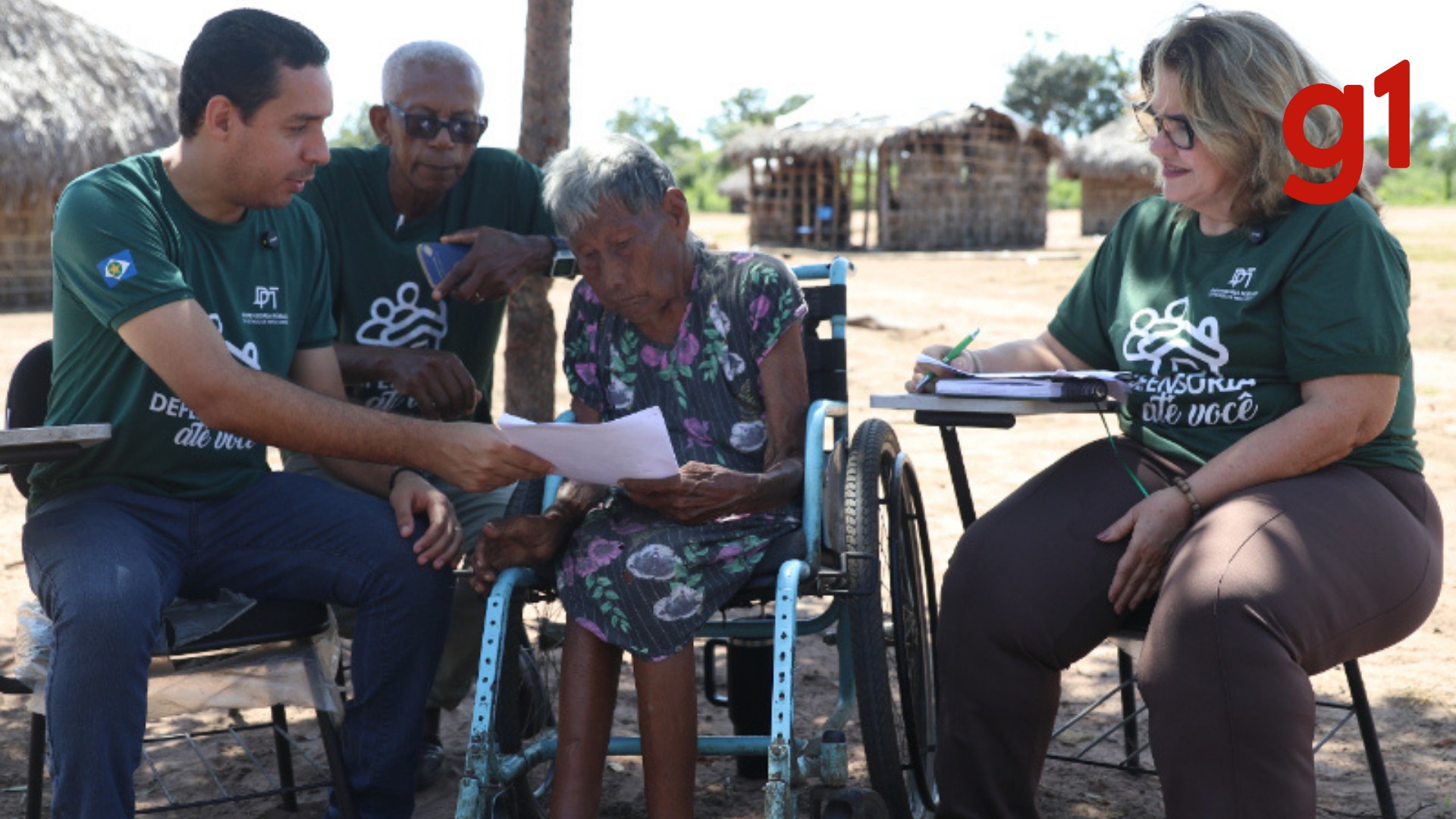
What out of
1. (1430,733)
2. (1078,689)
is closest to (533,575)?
(1078,689)

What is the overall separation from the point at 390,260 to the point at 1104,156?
28.4 m

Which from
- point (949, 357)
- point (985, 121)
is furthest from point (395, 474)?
point (985, 121)

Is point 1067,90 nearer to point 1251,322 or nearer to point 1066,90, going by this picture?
point 1066,90

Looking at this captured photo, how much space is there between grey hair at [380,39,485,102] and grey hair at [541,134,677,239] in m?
0.92

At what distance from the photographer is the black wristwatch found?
11.9ft

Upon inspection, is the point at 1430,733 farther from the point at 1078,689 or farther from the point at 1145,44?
the point at 1145,44

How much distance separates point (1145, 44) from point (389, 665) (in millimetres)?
2192

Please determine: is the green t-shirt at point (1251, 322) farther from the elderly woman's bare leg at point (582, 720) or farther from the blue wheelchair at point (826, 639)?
the elderly woman's bare leg at point (582, 720)

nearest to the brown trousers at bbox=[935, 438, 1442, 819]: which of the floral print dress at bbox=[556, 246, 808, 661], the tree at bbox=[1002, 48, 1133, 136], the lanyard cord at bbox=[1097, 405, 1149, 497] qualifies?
the lanyard cord at bbox=[1097, 405, 1149, 497]

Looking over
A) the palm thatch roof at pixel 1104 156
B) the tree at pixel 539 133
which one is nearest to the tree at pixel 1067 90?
the palm thatch roof at pixel 1104 156

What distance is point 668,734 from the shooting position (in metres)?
2.74

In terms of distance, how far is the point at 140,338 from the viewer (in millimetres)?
2779

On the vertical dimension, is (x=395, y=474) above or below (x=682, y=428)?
below

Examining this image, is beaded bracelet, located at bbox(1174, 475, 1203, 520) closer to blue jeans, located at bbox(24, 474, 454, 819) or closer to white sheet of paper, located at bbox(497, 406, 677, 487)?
white sheet of paper, located at bbox(497, 406, 677, 487)
